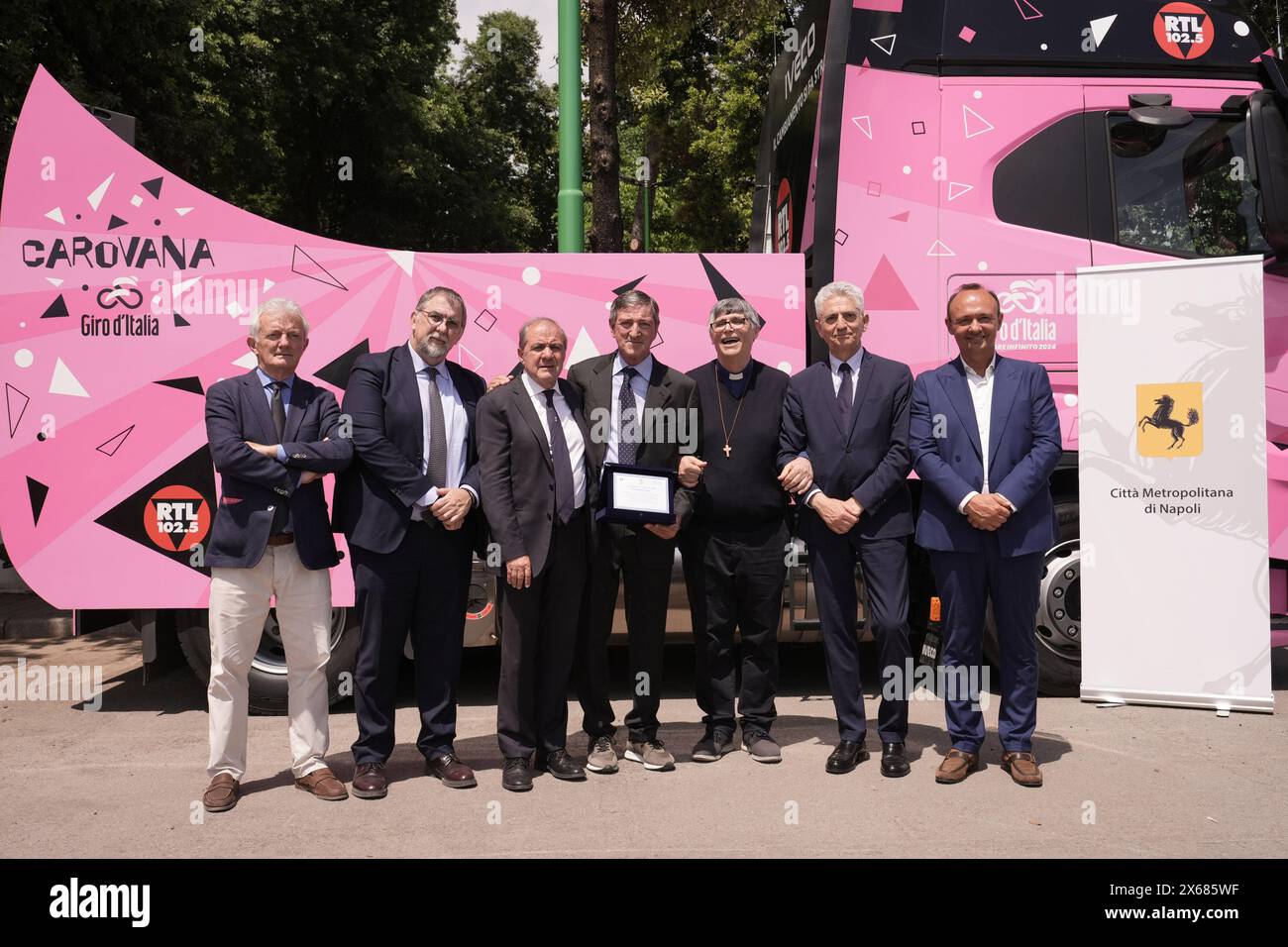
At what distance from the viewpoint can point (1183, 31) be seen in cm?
536

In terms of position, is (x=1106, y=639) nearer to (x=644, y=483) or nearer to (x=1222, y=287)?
(x=1222, y=287)

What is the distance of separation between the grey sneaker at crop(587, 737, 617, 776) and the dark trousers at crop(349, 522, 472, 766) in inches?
23.4

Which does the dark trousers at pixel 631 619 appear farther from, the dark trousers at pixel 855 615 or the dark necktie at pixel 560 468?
the dark trousers at pixel 855 615

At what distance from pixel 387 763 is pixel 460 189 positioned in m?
17.0

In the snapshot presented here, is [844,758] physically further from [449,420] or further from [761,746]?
[449,420]

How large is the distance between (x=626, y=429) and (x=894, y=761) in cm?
178

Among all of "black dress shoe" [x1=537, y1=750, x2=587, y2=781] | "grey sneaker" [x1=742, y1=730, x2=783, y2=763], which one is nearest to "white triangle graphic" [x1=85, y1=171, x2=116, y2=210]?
"black dress shoe" [x1=537, y1=750, x2=587, y2=781]

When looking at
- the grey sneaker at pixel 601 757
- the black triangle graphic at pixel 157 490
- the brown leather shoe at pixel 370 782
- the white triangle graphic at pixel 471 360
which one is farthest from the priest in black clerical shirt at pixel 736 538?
the black triangle graphic at pixel 157 490

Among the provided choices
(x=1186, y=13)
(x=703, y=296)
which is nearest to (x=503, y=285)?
(x=703, y=296)

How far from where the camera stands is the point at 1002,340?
5.20m

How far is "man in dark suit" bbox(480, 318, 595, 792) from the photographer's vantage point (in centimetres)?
419

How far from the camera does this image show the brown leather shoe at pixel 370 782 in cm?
412

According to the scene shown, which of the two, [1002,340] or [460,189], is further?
[460,189]

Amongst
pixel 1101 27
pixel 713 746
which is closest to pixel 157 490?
pixel 713 746
